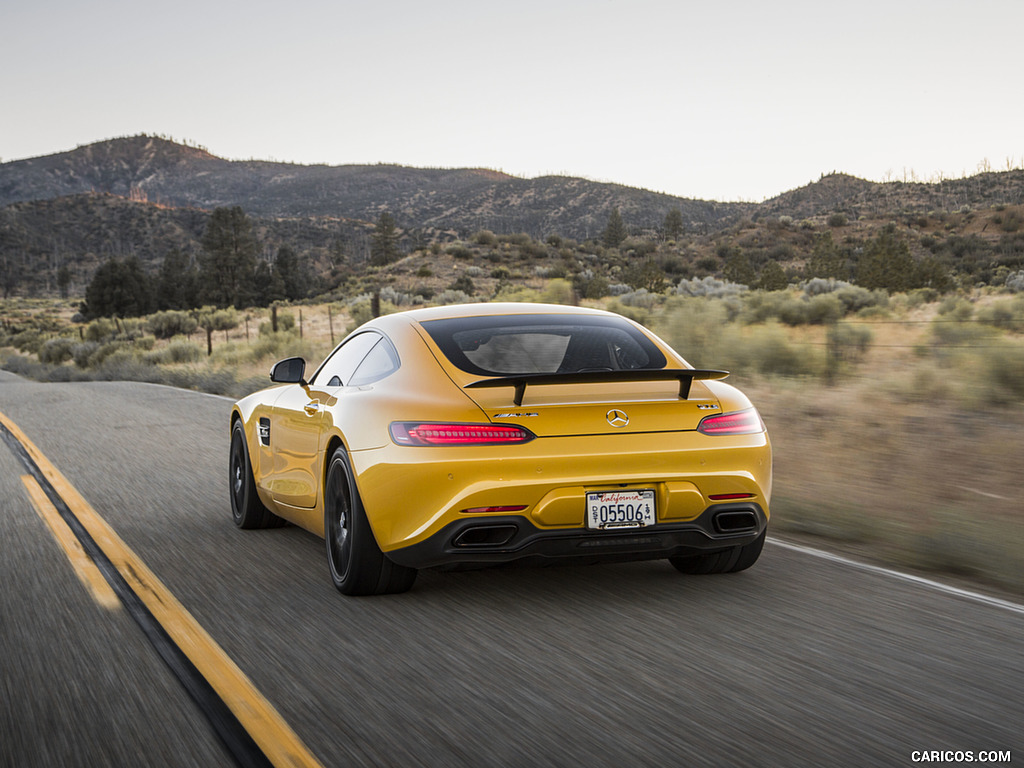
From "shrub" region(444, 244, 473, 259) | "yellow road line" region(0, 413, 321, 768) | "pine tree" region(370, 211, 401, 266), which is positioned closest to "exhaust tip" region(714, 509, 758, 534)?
"yellow road line" region(0, 413, 321, 768)

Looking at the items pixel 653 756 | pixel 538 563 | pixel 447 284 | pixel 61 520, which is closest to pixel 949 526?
pixel 538 563

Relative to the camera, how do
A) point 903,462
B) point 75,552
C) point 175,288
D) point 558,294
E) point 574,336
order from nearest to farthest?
1. point 574,336
2. point 75,552
3. point 903,462
4. point 558,294
5. point 175,288

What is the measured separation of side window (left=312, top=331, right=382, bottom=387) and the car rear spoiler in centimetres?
124

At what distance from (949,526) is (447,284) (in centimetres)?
6319

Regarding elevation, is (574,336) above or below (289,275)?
above

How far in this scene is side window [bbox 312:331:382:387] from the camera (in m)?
6.03

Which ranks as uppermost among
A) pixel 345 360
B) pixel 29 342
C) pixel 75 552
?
pixel 345 360

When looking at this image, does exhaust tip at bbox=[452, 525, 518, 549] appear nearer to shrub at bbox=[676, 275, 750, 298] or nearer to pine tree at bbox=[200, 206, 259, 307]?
shrub at bbox=[676, 275, 750, 298]

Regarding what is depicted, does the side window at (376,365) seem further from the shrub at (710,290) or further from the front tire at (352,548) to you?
the shrub at (710,290)

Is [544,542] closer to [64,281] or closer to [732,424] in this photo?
[732,424]

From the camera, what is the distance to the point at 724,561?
5.60 meters

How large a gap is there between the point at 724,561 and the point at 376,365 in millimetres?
2137

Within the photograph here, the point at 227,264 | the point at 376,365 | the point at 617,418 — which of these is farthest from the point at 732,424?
the point at 227,264

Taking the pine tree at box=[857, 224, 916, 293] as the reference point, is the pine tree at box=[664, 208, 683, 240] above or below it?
above
